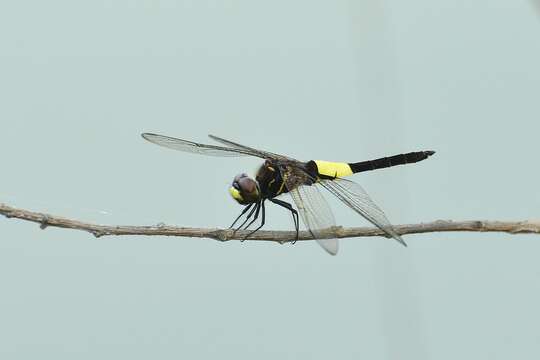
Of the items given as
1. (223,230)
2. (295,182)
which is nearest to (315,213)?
(295,182)

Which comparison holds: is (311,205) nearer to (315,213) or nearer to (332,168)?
(315,213)

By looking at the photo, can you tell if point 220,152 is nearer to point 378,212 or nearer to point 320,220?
point 320,220

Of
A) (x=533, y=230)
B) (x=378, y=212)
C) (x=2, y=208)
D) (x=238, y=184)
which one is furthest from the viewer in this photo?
(x=238, y=184)

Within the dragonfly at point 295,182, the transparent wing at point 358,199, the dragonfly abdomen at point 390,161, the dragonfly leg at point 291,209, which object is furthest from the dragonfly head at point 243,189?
the dragonfly abdomen at point 390,161

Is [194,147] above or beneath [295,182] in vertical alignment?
above

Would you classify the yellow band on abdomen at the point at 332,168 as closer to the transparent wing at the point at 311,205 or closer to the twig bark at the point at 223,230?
the transparent wing at the point at 311,205

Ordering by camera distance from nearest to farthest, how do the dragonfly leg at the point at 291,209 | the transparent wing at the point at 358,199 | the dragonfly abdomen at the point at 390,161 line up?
the transparent wing at the point at 358,199 < the dragonfly leg at the point at 291,209 < the dragonfly abdomen at the point at 390,161

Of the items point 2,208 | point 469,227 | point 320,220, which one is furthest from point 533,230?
point 2,208
